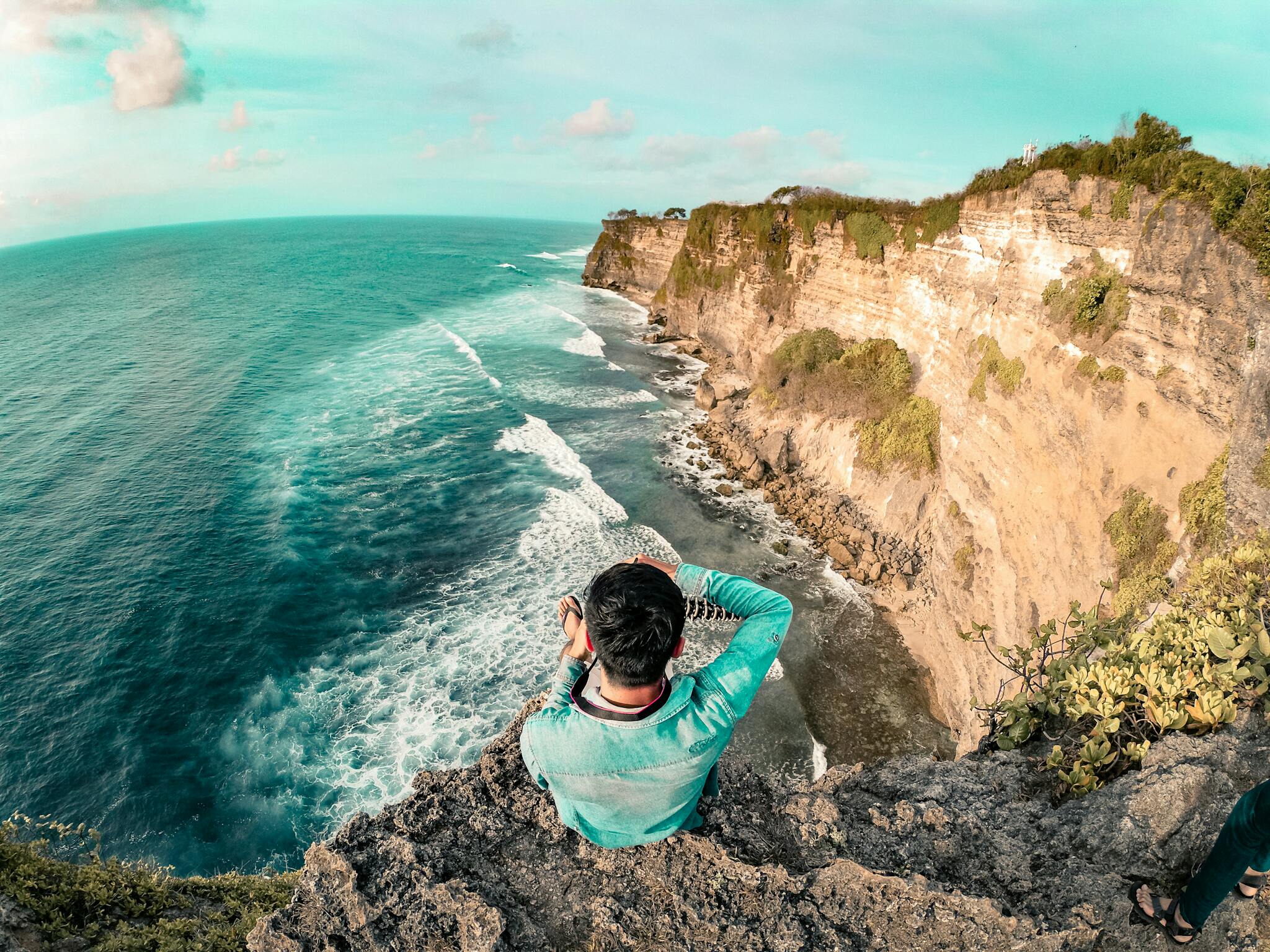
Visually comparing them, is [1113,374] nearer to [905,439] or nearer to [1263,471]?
[1263,471]

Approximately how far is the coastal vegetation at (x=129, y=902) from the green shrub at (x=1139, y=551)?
13.6 m

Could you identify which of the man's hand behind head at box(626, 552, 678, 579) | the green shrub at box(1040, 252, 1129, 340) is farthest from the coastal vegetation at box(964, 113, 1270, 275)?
the man's hand behind head at box(626, 552, 678, 579)

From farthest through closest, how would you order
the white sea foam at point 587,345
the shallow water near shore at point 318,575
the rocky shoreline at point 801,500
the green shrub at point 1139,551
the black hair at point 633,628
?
the white sea foam at point 587,345 < the rocky shoreline at point 801,500 < the shallow water near shore at point 318,575 < the green shrub at point 1139,551 < the black hair at point 633,628

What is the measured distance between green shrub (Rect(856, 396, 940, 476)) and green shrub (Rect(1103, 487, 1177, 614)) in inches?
369

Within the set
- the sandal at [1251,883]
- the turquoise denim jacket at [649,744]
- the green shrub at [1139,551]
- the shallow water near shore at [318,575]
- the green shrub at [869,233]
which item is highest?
the green shrub at [869,233]

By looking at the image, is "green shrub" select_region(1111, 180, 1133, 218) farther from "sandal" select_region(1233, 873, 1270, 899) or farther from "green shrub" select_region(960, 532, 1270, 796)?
"sandal" select_region(1233, 873, 1270, 899)

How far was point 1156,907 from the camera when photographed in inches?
124

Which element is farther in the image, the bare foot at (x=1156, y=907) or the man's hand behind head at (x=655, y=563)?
the bare foot at (x=1156, y=907)

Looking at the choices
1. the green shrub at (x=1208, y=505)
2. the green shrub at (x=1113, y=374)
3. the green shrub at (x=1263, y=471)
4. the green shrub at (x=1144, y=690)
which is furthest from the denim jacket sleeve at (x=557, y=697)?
the green shrub at (x=1113, y=374)

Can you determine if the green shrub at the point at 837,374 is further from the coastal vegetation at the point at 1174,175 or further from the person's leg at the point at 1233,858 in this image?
the person's leg at the point at 1233,858

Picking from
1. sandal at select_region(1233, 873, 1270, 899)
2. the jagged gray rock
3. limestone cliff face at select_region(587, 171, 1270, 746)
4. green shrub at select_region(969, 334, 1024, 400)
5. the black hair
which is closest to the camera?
the black hair

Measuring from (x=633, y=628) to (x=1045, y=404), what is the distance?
16707 mm

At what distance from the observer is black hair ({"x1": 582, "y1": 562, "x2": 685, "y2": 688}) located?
2.38 metres

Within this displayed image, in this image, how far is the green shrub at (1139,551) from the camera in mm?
10789
